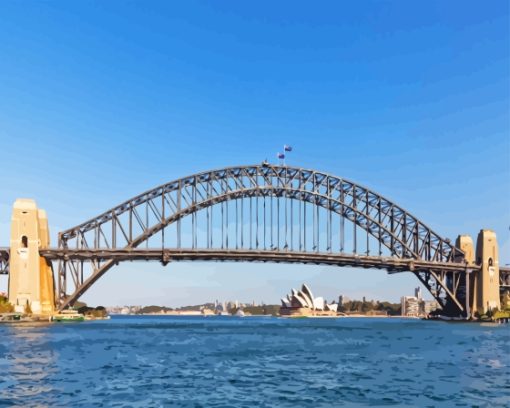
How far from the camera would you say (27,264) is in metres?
92.0

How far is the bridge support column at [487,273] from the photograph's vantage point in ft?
386

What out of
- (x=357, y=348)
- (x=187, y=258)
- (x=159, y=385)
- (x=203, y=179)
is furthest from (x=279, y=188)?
(x=159, y=385)

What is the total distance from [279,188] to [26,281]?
40.8 m

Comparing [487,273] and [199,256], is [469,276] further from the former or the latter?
[199,256]

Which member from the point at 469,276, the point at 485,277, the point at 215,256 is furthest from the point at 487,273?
the point at 215,256

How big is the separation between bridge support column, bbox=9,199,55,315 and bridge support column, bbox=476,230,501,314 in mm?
70726

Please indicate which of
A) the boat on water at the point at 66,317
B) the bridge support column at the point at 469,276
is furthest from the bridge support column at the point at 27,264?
the bridge support column at the point at 469,276

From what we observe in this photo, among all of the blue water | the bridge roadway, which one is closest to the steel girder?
the bridge roadway

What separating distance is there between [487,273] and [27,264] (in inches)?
2959

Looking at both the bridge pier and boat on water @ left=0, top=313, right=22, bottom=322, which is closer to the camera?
boat on water @ left=0, top=313, right=22, bottom=322

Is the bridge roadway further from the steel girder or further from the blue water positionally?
the blue water

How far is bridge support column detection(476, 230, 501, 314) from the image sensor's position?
117625 mm

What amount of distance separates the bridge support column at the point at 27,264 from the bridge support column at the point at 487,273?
70726 millimetres

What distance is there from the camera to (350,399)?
24.7 metres
